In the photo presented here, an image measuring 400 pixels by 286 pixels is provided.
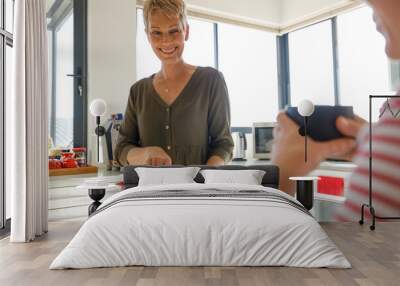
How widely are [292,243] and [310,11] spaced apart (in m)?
2.93

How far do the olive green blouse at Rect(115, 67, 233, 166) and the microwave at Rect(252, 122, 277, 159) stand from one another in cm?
29

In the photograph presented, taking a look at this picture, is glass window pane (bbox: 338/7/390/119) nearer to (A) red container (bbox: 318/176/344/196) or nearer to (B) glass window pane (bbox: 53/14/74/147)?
(A) red container (bbox: 318/176/344/196)

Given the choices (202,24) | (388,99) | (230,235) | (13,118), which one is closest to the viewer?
(230,235)

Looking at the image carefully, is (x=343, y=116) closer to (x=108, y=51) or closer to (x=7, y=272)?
(x=108, y=51)

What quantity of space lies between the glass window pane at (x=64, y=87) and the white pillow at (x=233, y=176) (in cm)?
155

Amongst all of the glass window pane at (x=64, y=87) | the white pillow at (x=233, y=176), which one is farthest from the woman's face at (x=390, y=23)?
the glass window pane at (x=64, y=87)

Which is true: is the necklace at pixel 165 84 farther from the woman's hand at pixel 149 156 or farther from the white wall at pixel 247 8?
the white wall at pixel 247 8

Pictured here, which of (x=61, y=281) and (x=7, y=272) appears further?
(x=7, y=272)

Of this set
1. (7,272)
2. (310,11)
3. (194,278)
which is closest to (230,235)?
(194,278)

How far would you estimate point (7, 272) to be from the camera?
2996 millimetres

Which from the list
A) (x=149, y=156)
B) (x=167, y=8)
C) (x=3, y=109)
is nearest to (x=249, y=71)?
(x=167, y=8)

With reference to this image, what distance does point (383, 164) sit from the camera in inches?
179

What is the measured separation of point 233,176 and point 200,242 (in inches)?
60.9

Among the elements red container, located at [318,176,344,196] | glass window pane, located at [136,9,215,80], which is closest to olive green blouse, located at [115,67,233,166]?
glass window pane, located at [136,9,215,80]
